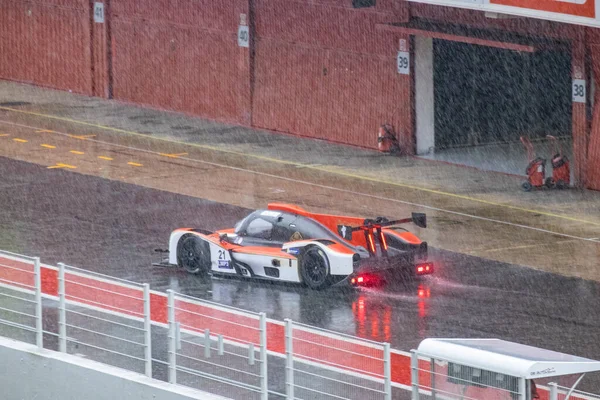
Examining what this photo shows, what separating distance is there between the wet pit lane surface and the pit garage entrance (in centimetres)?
774

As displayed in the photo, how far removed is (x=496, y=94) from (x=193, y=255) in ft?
54.2

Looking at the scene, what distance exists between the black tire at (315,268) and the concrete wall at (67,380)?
805cm

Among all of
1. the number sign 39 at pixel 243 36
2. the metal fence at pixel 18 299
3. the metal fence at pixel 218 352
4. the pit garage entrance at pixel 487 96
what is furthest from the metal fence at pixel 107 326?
the number sign 39 at pixel 243 36

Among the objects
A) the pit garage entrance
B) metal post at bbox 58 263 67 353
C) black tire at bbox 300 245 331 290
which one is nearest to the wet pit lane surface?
black tire at bbox 300 245 331 290

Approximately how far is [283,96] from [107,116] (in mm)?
5880

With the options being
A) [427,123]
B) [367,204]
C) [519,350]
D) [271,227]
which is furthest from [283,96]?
[519,350]

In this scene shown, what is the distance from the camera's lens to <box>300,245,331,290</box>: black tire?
22.6 meters

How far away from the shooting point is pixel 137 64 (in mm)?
42531

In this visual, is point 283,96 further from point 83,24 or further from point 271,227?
point 271,227

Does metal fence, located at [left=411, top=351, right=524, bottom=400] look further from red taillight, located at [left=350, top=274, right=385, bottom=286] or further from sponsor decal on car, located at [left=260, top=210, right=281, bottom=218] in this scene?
sponsor decal on car, located at [left=260, top=210, right=281, bottom=218]

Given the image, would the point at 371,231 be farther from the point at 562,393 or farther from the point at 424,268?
the point at 562,393

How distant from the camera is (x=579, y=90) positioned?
3139 centimetres

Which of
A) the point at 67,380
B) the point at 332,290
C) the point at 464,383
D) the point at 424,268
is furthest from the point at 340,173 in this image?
the point at 464,383

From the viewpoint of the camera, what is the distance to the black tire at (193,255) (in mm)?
23719
